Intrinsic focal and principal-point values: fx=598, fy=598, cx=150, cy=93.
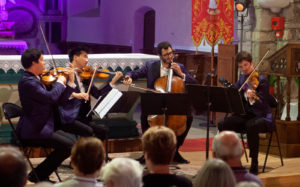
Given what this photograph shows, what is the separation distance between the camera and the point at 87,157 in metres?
3.21

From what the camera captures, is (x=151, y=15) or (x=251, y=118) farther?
(x=151, y=15)

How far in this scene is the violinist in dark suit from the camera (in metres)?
5.07

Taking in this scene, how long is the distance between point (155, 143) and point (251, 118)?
2.79 meters

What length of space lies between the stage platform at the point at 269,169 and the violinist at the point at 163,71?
28 centimetres

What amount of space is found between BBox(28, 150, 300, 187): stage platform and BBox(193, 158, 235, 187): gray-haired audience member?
2612mm

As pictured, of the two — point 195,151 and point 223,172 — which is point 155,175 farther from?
point 195,151

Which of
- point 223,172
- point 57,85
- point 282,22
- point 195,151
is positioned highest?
point 282,22

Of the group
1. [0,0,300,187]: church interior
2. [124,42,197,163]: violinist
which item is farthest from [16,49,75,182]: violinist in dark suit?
[124,42,197,163]: violinist

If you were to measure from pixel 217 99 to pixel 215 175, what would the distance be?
2.59 metres

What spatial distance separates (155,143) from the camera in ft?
11.3

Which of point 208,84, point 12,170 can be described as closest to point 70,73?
point 12,170

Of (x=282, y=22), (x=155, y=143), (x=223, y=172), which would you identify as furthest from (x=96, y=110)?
(x=282, y=22)

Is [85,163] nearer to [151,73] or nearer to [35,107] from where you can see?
[35,107]

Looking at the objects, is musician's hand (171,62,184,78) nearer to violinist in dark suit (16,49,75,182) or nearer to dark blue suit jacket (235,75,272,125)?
dark blue suit jacket (235,75,272,125)
